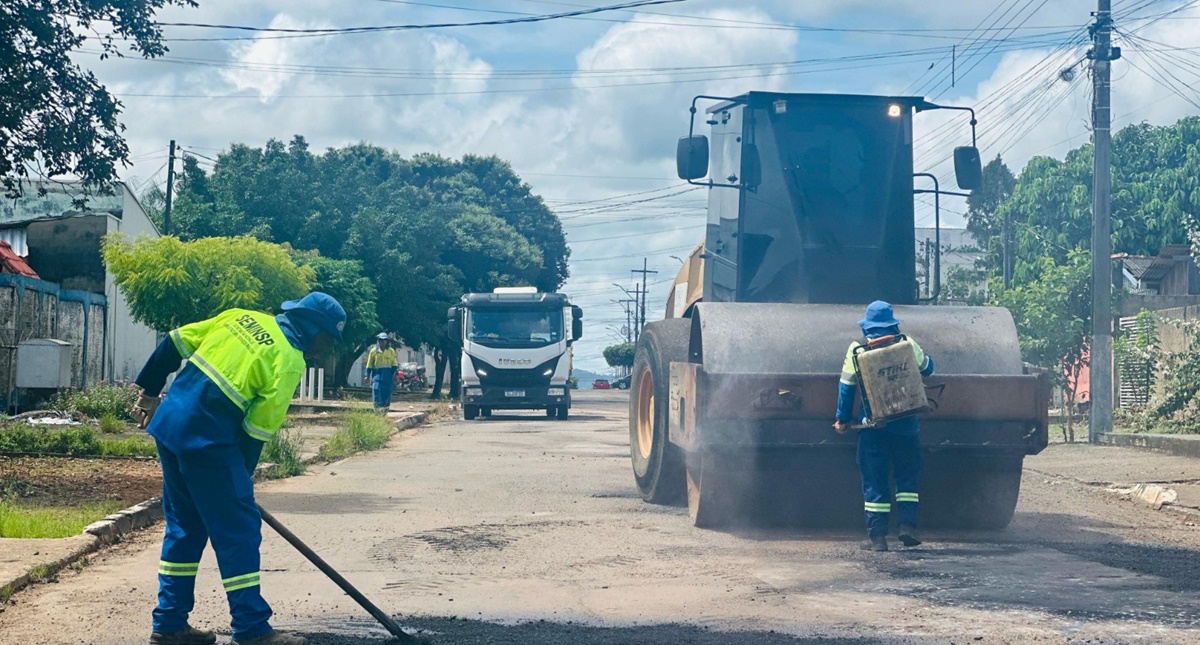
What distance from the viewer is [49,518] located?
29.8 feet

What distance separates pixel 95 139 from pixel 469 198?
45.7 metres

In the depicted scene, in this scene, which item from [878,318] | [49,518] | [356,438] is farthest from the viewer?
[356,438]

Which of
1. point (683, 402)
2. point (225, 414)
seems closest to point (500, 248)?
point (683, 402)

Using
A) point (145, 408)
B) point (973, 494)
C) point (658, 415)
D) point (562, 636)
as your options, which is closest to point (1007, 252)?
point (658, 415)

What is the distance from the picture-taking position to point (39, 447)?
14367 mm

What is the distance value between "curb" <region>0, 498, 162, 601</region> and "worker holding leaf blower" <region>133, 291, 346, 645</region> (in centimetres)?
147

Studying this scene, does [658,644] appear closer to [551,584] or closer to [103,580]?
[551,584]

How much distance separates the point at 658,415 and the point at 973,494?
7.93 feet

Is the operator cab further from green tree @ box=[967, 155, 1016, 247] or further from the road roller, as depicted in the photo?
green tree @ box=[967, 155, 1016, 247]

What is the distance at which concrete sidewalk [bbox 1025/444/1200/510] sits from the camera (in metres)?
12.8

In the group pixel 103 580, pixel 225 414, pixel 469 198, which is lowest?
pixel 103 580

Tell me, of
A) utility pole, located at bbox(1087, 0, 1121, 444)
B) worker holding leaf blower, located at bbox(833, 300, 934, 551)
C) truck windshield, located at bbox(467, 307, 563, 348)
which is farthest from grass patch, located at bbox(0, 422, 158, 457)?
truck windshield, located at bbox(467, 307, 563, 348)

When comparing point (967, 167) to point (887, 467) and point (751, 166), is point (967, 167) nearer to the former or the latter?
point (751, 166)

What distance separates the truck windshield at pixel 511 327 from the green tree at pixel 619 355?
69.9 metres
